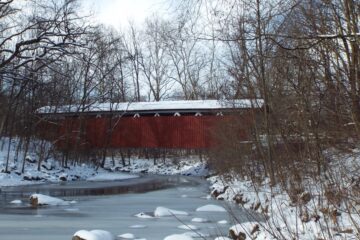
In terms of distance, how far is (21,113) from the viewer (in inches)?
1134

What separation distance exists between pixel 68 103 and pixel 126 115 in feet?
14.9

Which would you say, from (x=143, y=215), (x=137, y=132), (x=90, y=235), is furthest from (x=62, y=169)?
(x=90, y=235)

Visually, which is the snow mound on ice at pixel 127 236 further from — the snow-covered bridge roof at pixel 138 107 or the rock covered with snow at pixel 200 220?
the snow-covered bridge roof at pixel 138 107

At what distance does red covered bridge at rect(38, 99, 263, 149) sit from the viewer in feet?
98.6

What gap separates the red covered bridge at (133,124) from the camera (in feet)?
98.6

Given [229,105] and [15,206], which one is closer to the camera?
[15,206]

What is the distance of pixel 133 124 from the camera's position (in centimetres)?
3353

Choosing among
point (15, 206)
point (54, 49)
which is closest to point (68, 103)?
point (54, 49)

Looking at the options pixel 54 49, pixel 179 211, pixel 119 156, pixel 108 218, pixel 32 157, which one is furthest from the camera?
pixel 119 156

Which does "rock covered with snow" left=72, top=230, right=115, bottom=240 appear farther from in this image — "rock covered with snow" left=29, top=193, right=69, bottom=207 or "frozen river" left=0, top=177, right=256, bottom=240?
"rock covered with snow" left=29, top=193, right=69, bottom=207

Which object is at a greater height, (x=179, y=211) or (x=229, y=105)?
(x=229, y=105)

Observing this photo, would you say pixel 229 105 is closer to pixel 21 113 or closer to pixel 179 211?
pixel 179 211

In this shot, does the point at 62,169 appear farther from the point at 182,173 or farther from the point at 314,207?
the point at 314,207

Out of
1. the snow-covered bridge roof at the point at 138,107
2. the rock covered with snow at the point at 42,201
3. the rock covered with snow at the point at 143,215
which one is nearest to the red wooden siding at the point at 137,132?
the snow-covered bridge roof at the point at 138,107
